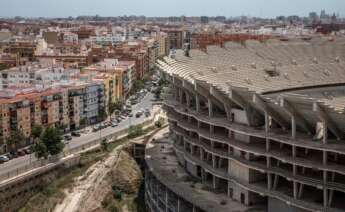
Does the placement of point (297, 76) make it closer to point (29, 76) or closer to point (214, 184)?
point (214, 184)

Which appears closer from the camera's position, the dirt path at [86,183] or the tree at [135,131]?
Result: the dirt path at [86,183]

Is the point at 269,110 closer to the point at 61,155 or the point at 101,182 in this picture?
the point at 101,182

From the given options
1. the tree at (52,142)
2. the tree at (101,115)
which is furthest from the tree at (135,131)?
the tree at (52,142)

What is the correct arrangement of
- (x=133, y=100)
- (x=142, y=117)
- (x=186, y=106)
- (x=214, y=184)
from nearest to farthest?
1. (x=214, y=184)
2. (x=186, y=106)
3. (x=142, y=117)
4. (x=133, y=100)

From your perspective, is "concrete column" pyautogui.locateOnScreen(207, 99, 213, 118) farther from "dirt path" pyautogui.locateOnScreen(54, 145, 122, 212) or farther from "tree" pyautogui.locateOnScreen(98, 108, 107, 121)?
"tree" pyautogui.locateOnScreen(98, 108, 107, 121)

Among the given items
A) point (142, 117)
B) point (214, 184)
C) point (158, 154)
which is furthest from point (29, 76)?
point (214, 184)

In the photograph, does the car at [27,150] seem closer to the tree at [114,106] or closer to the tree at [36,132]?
the tree at [36,132]

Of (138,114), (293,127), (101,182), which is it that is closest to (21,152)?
(101,182)
